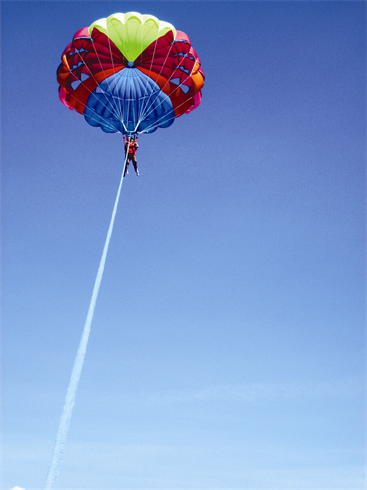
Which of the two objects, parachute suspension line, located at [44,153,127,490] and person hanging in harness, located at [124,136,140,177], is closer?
parachute suspension line, located at [44,153,127,490]

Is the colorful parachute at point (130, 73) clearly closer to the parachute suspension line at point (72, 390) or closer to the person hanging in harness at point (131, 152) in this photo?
the person hanging in harness at point (131, 152)

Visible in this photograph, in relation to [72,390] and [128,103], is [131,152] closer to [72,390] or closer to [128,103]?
[128,103]

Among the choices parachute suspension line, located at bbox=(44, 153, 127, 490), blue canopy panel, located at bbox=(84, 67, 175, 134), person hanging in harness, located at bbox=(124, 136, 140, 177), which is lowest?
parachute suspension line, located at bbox=(44, 153, 127, 490)

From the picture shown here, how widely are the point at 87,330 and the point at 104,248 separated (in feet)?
10.0

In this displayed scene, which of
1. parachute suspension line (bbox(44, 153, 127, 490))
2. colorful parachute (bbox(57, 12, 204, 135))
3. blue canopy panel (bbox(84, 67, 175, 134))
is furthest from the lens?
blue canopy panel (bbox(84, 67, 175, 134))

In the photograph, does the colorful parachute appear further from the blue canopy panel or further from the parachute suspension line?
the parachute suspension line

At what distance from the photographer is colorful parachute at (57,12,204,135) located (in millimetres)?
20734

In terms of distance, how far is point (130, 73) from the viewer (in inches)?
910

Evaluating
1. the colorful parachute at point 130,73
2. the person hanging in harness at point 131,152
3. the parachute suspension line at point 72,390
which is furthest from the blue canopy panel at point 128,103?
the parachute suspension line at point 72,390

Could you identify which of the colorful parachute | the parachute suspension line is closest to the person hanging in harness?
the colorful parachute

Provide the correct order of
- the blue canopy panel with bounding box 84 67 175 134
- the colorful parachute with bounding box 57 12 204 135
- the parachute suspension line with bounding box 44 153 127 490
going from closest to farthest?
the parachute suspension line with bounding box 44 153 127 490 < the colorful parachute with bounding box 57 12 204 135 < the blue canopy panel with bounding box 84 67 175 134

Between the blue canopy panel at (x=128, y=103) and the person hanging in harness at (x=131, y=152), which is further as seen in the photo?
the blue canopy panel at (x=128, y=103)

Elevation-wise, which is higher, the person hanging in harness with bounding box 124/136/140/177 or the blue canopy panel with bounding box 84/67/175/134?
the blue canopy panel with bounding box 84/67/175/134

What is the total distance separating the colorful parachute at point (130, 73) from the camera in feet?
68.0
